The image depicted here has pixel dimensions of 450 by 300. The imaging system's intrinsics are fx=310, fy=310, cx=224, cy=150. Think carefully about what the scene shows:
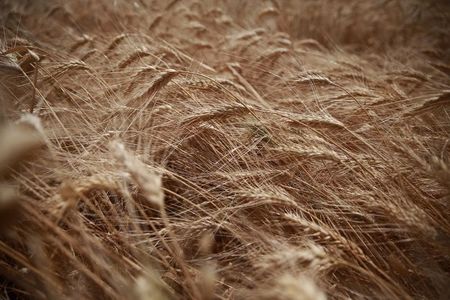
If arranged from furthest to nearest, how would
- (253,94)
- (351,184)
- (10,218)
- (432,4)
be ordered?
(432,4) → (253,94) → (351,184) → (10,218)

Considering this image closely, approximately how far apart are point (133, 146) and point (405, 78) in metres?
1.46

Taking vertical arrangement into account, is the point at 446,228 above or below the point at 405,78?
below

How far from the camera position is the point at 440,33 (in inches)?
127

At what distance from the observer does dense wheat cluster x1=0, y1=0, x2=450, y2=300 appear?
28.4 inches

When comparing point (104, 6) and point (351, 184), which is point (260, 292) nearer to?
point (351, 184)

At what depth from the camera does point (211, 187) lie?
1.15 m

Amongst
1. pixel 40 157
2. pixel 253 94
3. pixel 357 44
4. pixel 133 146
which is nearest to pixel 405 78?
pixel 253 94

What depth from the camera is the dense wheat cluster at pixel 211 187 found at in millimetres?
720

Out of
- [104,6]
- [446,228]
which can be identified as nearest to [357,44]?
[104,6]

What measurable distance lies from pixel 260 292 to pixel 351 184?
22.4 inches

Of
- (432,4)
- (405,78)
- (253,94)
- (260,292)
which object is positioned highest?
(432,4)

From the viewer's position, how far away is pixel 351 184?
1084 mm

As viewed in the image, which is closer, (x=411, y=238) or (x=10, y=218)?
(x=10, y=218)

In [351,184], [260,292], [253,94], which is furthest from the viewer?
[253,94]
